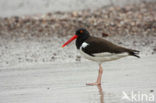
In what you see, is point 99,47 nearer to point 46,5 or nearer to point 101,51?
point 101,51

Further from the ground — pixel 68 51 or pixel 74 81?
pixel 74 81

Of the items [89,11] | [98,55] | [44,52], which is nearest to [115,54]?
[98,55]

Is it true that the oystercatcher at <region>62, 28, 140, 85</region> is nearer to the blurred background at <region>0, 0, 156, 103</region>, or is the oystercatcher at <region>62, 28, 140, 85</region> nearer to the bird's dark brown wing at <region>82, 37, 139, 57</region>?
the bird's dark brown wing at <region>82, 37, 139, 57</region>

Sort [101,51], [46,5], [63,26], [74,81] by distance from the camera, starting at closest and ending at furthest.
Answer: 1. [74,81]
2. [101,51]
3. [63,26]
4. [46,5]

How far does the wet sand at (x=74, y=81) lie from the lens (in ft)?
19.3

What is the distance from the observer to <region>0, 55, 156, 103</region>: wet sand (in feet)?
19.3

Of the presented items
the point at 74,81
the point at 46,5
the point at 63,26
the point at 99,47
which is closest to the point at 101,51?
the point at 99,47

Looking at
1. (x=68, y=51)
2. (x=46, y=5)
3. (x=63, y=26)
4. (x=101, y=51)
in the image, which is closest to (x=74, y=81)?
(x=101, y=51)

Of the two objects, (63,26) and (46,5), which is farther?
(46,5)

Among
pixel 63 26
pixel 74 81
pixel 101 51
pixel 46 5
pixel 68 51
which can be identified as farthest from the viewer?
pixel 46 5

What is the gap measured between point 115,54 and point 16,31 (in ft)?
23.5

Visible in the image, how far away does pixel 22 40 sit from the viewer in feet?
41.8

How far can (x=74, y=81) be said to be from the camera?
711 centimetres

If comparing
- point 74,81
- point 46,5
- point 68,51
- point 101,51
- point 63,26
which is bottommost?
point 68,51
